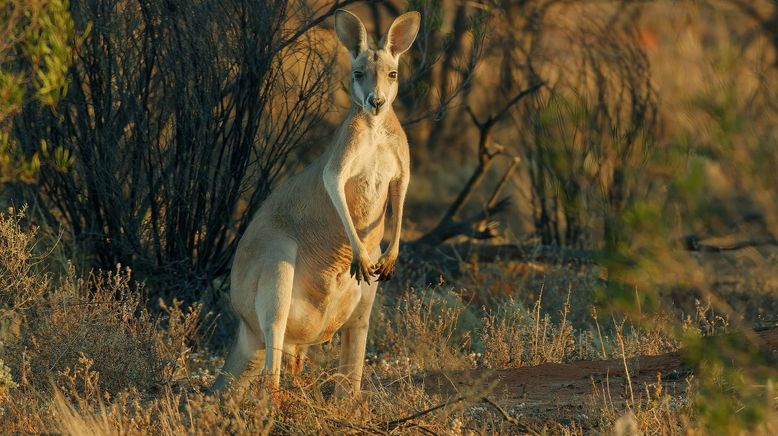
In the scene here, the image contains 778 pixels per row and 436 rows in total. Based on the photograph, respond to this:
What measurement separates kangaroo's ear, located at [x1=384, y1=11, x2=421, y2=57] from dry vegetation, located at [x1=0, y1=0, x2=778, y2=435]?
1.10 m

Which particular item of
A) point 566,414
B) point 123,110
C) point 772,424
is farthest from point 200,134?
point 772,424

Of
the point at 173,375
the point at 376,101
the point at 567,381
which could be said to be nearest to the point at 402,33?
the point at 376,101

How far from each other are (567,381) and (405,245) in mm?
4747

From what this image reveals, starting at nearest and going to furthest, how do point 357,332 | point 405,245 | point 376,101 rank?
point 376,101 < point 357,332 < point 405,245

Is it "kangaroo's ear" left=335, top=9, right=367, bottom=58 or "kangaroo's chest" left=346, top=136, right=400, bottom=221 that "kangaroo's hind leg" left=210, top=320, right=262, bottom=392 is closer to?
"kangaroo's chest" left=346, top=136, right=400, bottom=221

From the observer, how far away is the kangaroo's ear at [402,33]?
6227mm

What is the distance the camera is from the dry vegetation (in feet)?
11.3

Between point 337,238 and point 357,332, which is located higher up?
point 337,238

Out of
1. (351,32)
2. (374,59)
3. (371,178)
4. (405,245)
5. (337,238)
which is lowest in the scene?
(405,245)

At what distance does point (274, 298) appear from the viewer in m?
5.89

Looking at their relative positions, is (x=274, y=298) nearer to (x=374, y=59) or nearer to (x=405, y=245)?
(x=374, y=59)

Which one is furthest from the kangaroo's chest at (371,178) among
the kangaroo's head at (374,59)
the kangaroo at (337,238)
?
the kangaroo's head at (374,59)

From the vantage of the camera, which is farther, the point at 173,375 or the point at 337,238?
the point at 173,375

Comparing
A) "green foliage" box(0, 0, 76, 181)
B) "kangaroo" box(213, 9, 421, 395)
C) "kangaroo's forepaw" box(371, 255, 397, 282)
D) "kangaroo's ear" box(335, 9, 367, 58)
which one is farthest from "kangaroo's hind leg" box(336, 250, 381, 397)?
"green foliage" box(0, 0, 76, 181)
